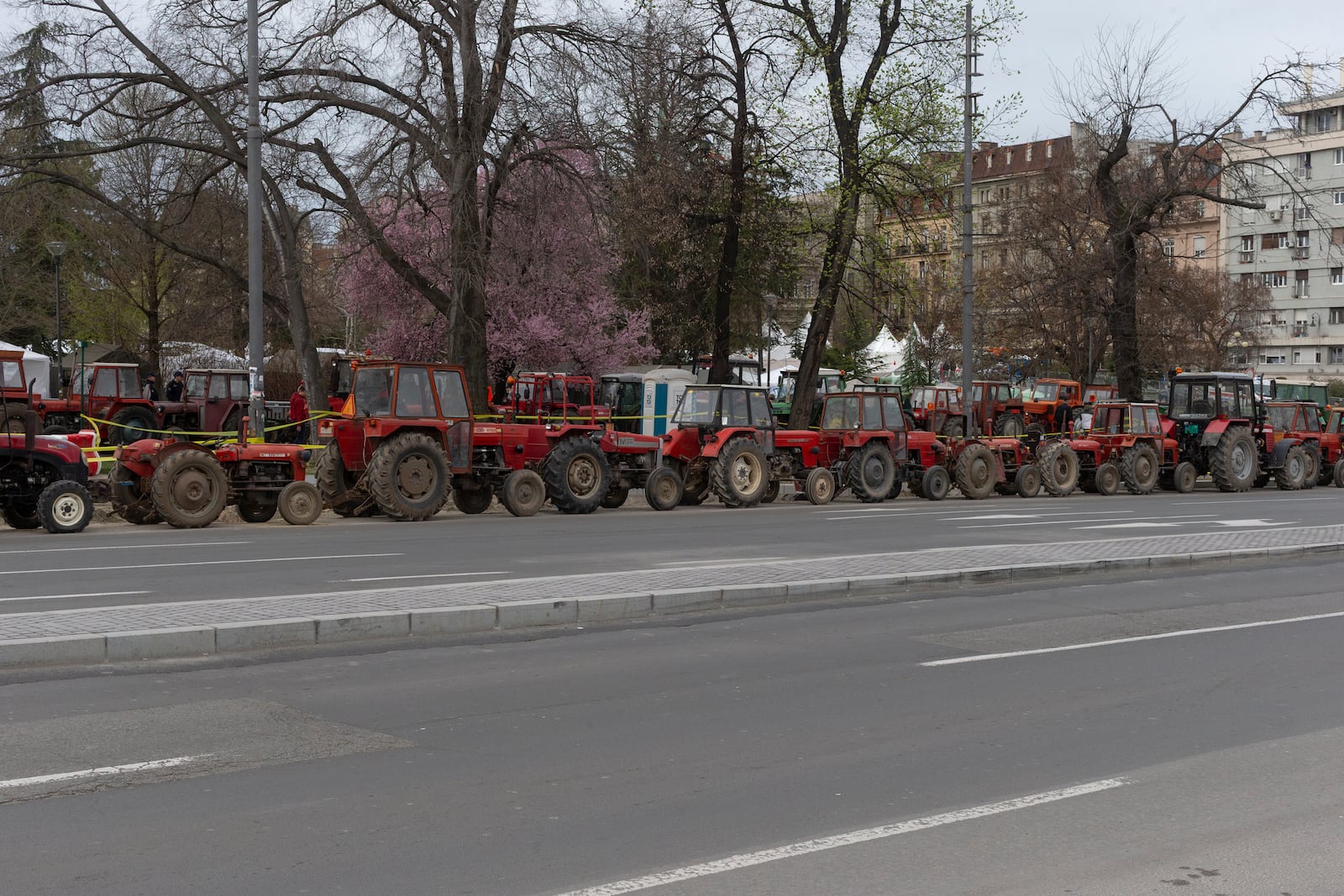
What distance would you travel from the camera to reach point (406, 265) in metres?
27.8

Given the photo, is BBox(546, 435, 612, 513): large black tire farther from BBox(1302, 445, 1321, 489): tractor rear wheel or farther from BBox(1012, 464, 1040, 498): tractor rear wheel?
BBox(1302, 445, 1321, 489): tractor rear wheel

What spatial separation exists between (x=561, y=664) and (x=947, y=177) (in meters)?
32.4

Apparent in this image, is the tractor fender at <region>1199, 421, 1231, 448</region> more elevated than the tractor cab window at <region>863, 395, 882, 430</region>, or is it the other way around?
the tractor cab window at <region>863, 395, 882, 430</region>

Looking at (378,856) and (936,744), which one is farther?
(936,744)

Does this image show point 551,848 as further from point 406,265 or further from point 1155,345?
point 1155,345

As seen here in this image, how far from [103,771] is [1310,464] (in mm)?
33049

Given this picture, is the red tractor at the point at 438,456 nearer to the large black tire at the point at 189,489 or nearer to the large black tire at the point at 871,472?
the large black tire at the point at 189,489

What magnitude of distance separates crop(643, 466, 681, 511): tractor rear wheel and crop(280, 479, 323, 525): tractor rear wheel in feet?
20.6

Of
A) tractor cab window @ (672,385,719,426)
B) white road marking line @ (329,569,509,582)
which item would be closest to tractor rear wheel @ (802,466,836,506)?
tractor cab window @ (672,385,719,426)

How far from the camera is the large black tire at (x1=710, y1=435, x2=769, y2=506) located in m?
24.3

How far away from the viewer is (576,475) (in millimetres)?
22781

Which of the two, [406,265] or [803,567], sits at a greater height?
[406,265]

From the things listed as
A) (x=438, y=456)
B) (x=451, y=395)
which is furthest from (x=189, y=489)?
(x=451, y=395)

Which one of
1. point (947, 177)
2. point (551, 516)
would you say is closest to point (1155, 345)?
point (947, 177)
